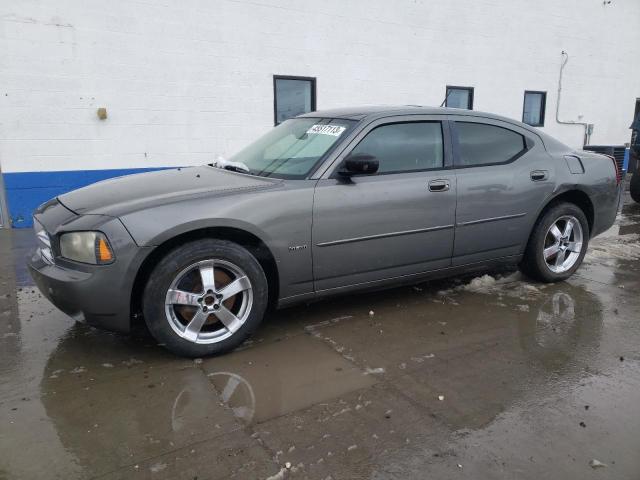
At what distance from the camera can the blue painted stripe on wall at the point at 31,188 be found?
23.9 feet

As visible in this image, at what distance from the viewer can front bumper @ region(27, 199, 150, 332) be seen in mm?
3049

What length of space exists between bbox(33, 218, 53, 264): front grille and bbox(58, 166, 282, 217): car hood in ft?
0.73

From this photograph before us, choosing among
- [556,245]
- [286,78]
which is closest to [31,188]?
[286,78]

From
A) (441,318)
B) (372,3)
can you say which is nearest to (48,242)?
(441,318)

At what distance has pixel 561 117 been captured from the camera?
13117 mm

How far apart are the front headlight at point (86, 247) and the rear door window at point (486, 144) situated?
2.72 meters

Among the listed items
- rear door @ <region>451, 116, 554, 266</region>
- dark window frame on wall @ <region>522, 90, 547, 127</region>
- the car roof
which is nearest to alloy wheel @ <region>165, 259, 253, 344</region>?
the car roof

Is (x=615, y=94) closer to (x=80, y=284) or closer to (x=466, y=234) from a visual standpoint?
(x=466, y=234)

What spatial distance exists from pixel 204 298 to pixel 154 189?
0.82 metres

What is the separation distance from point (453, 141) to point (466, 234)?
2.50 ft

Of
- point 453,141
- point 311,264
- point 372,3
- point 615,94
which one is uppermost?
point 372,3

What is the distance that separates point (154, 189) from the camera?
3484 mm

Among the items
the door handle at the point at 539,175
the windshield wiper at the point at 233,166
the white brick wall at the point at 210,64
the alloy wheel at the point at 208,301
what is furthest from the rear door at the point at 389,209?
the white brick wall at the point at 210,64

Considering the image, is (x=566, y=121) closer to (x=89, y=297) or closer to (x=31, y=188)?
(x=31, y=188)
